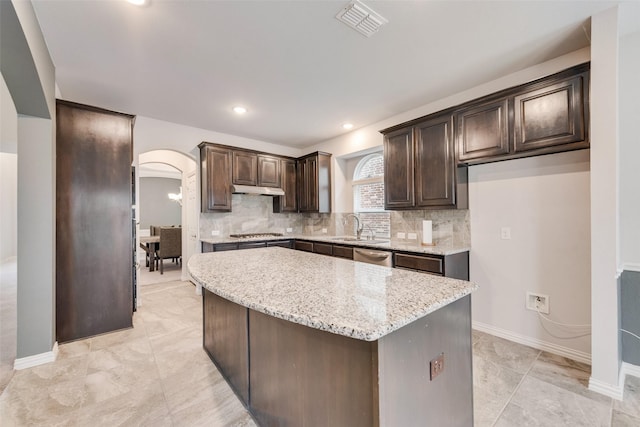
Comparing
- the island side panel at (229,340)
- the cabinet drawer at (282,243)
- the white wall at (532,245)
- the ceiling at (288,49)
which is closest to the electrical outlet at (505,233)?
the white wall at (532,245)

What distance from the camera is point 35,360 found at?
85.6 inches

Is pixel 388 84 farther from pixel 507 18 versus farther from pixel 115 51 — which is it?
pixel 115 51

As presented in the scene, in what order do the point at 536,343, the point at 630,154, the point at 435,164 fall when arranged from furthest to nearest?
1. the point at 435,164
2. the point at 536,343
3. the point at 630,154

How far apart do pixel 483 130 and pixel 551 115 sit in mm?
513

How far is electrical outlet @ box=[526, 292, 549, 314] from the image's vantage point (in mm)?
2437

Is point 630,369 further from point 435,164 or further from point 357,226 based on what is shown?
point 357,226

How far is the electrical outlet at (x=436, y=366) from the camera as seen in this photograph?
3.65 feet

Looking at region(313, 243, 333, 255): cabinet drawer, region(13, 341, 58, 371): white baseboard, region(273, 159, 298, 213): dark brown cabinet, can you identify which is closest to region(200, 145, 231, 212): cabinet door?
region(273, 159, 298, 213): dark brown cabinet

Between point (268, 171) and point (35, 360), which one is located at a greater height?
point (268, 171)

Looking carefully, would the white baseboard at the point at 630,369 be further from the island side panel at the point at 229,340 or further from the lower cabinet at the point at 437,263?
the island side panel at the point at 229,340

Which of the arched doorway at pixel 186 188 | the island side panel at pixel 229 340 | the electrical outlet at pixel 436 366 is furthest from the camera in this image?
the arched doorway at pixel 186 188

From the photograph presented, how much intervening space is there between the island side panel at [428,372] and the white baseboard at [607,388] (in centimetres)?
121

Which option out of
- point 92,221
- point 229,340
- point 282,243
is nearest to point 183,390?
point 229,340

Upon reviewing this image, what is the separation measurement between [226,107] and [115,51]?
1.28 meters
